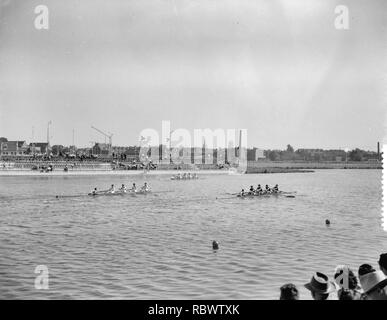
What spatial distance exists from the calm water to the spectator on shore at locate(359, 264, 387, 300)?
453 centimetres

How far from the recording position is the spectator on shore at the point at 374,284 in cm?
571

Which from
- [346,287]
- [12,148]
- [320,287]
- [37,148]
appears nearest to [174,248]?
[346,287]

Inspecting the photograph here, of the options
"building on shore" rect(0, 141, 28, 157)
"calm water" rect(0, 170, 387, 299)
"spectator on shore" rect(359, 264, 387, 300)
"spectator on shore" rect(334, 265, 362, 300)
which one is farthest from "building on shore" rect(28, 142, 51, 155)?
"spectator on shore" rect(359, 264, 387, 300)

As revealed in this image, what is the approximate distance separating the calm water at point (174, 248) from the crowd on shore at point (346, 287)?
4.50 m

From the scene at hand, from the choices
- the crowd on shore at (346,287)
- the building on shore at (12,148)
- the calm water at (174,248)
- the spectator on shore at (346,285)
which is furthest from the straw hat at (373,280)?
the building on shore at (12,148)

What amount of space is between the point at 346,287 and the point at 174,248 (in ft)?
37.3

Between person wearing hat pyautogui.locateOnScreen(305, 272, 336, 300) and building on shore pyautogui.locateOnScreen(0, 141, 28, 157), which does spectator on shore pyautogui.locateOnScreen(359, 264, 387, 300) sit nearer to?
person wearing hat pyautogui.locateOnScreen(305, 272, 336, 300)

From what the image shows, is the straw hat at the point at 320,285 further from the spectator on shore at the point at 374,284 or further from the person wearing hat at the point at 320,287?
the spectator on shore at the point at 374,284

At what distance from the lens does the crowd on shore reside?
5.67 m
